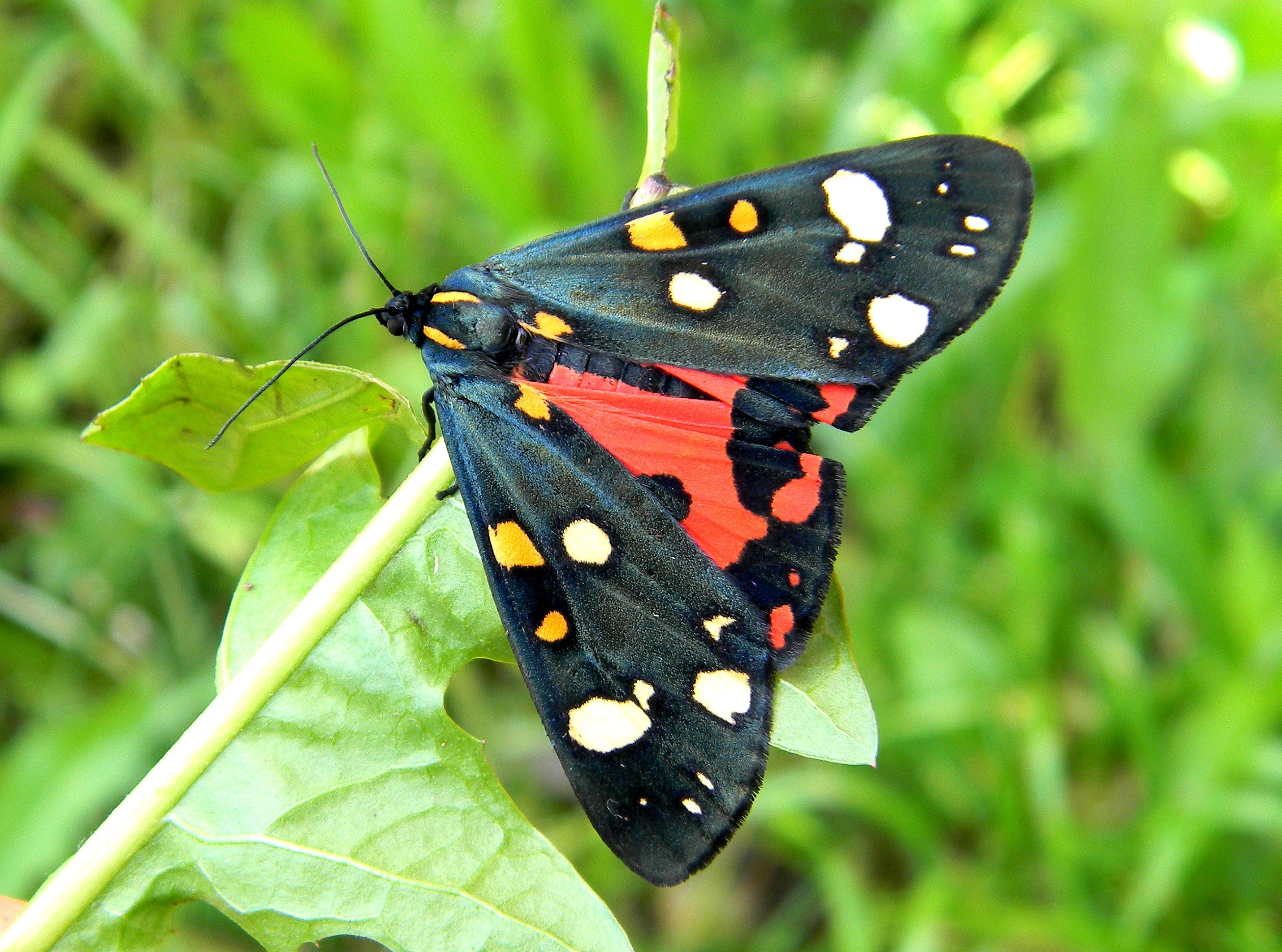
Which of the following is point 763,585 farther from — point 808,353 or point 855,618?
point 855,618

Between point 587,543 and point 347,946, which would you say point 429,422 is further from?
point 347,946

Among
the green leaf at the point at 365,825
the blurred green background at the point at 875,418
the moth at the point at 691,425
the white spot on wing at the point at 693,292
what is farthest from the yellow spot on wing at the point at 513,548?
the blurred green background at the point at 875,418

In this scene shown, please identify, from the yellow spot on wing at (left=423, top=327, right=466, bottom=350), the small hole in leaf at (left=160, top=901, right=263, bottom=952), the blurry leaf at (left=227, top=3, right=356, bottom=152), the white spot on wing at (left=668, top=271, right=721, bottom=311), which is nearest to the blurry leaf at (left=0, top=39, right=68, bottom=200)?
the blurry leaf at (left=227, top=3, right=356, bottom=152)

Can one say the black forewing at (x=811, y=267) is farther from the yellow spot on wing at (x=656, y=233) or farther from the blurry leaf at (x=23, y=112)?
the blurry leaf at (x=23, y=112)

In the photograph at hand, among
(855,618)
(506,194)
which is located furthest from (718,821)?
(506,194)

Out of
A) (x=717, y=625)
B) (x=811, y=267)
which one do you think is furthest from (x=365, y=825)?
(x=811, y=267)

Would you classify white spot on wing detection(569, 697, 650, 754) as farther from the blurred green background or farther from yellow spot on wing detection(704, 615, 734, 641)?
the blurred green background
